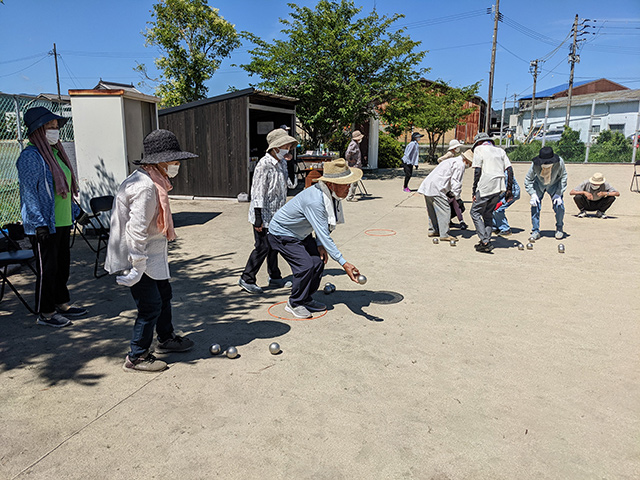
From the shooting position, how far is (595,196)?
11211mm

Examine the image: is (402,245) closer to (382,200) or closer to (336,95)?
(382,200)

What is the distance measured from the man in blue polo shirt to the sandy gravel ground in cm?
34

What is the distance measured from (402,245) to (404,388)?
5124mm

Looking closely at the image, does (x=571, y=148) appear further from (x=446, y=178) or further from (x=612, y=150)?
(x=446, y=178)

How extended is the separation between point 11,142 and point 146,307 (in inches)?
268

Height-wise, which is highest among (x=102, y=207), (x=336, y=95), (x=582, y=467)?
(x=336, y=95)

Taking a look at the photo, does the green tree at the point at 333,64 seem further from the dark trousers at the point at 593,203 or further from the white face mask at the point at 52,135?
the white face mask at the point at 52,135

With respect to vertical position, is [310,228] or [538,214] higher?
[310,228]

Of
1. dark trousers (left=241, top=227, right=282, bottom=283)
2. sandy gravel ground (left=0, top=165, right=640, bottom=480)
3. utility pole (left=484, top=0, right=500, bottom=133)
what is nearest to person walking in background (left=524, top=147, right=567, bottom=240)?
sandy gravel ground (left=0, top=165, right=640, bottom=480)

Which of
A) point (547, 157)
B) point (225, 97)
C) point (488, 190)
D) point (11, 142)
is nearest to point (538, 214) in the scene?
point (547, 157)

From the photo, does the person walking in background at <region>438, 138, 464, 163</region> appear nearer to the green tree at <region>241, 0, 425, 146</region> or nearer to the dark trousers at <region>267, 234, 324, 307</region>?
the dark trousers at <region>267, 234, 324, 307</region>

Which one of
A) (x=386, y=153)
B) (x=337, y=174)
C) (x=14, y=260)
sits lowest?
(x=14, y=260)

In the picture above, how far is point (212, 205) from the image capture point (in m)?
13.9

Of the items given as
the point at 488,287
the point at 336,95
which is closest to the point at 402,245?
the point at 488,287
